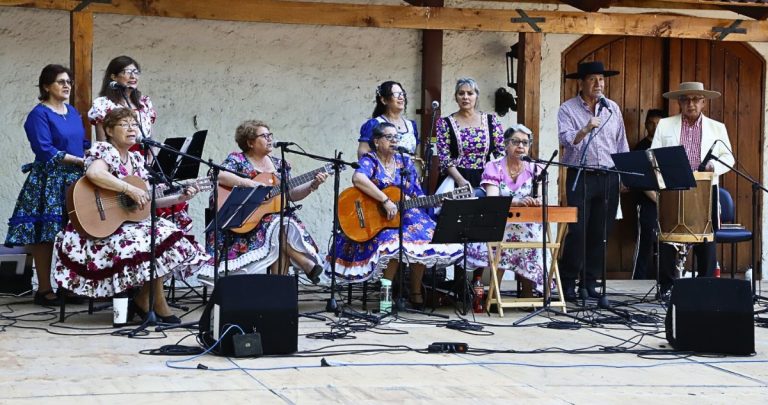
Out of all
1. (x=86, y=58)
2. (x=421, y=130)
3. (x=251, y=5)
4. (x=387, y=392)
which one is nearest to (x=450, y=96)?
(x=421, y=130)

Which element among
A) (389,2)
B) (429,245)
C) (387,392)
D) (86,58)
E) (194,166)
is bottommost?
(387,392)

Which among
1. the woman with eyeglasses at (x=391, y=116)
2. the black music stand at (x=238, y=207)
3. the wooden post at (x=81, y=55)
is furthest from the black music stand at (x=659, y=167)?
the wooden post at (x=81, y=55)

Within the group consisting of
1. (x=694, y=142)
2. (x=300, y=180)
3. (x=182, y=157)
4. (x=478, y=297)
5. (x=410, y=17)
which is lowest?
(x=478, y=297)

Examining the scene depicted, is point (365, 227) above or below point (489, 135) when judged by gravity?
below

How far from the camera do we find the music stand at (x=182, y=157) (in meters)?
7.44

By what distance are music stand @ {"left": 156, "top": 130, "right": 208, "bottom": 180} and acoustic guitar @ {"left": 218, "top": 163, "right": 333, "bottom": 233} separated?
0.27 m

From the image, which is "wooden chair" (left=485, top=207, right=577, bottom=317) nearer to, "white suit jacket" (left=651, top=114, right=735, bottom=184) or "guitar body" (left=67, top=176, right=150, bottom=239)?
"white suit jacket" (left=651, top=114, right=735, bottom=184)

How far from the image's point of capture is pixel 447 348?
19.4ft

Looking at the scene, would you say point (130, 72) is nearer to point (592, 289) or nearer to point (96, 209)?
point (96, 209)

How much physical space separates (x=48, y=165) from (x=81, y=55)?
0.77 metres

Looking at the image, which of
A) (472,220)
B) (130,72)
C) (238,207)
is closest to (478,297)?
(472,220)

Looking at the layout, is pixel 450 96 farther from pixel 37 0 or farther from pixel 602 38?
pixel 37 0

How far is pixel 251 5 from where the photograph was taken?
26.6 feet

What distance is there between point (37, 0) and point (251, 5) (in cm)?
145
